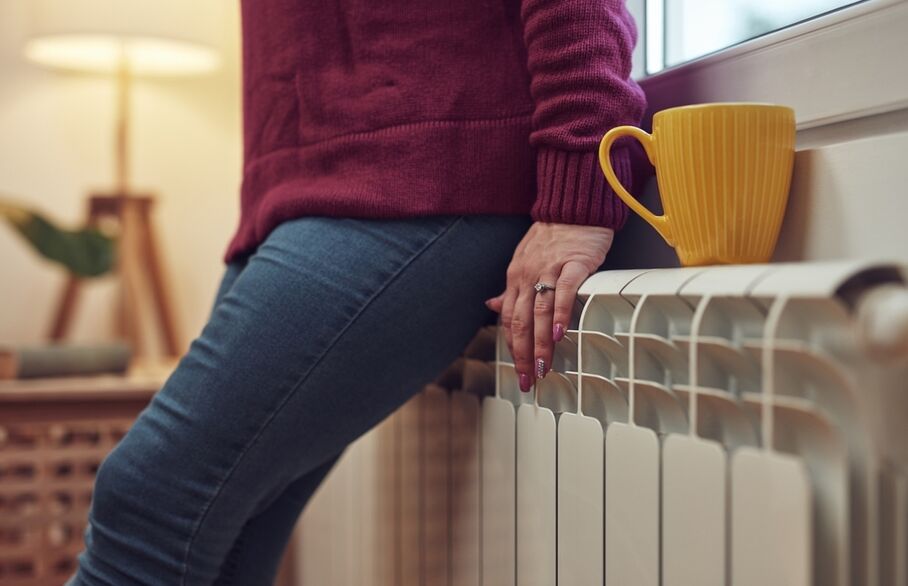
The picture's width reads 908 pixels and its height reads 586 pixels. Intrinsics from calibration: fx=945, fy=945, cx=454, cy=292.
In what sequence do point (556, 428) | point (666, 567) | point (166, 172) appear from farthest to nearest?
point (166, 172)
point (556, 428)
point (666, 567)

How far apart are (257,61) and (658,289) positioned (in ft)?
1.54

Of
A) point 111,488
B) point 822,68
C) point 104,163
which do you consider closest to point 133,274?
point 104,163

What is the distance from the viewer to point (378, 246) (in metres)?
0.74

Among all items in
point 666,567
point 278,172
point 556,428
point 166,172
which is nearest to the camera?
point 666,567

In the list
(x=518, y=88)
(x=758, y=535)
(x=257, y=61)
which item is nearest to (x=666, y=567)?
(x=758, y=535)

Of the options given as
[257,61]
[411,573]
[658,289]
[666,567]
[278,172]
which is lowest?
[411,573]

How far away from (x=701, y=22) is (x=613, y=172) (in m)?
0.31

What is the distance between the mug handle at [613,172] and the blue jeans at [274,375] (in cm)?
13

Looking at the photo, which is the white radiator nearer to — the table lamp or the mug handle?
the mug handle

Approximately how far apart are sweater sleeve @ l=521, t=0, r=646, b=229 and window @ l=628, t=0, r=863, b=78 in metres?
0.16

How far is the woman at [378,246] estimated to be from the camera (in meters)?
0.69

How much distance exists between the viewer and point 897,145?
575 millimetres

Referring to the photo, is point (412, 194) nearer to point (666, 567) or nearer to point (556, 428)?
point (556, 428)

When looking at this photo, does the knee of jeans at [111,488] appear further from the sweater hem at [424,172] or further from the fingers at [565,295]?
the fingers at [565,295]
